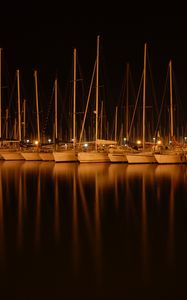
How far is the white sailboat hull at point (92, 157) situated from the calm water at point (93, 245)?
19127 mm

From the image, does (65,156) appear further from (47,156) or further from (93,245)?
(93,245)

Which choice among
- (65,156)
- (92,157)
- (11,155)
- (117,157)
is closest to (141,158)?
(117,157)

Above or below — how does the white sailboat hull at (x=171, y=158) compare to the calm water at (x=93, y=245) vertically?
above

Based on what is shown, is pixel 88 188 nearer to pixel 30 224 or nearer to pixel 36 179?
pixel 36 179

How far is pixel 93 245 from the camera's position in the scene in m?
8.70

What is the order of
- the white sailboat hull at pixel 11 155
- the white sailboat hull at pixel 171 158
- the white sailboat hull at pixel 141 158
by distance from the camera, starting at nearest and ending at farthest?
1. the white sailboat hull at pixel 171 158
2. the white sailboat hull at pixel 141 158
3. the white sailboat hull at pixel 11 155

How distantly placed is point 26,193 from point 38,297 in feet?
37.0

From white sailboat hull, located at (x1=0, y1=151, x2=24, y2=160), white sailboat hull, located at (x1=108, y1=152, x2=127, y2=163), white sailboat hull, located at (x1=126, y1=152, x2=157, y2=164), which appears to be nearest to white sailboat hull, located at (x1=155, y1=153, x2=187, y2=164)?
white sailboat hull, located at (x1=126, y1=152, x2=157, y2=164)

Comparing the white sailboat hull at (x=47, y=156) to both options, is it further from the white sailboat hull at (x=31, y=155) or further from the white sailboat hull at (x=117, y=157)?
the white sailboat hull at (x=117, y=157)

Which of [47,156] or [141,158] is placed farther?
[47,156]

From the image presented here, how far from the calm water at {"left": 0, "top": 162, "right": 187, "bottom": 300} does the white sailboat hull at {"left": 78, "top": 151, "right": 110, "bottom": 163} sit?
19.1m

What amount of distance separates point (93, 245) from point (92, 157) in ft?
90.2

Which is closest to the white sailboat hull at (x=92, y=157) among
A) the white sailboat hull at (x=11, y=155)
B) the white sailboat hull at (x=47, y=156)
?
the white sailboat hull at (x=47, y=156)

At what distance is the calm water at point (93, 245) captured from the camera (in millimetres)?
6430
